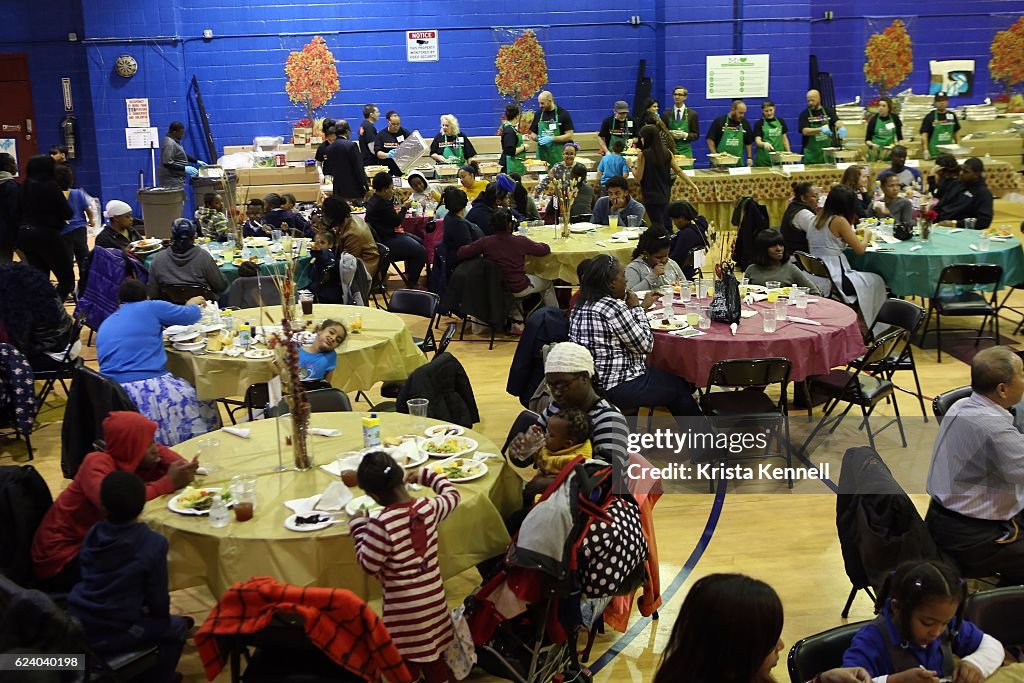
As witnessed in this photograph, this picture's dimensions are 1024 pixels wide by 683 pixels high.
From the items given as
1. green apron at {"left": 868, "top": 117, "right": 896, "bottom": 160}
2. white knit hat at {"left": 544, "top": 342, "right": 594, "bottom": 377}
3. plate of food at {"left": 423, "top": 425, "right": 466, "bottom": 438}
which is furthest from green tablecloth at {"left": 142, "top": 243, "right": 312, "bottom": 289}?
green apron at {"left": 868, "top": 117, "right": 896, "bottom": 160}

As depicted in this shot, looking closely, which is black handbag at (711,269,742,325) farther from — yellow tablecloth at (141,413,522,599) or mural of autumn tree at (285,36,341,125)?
mural of autumn tree at (285,36,341,125)

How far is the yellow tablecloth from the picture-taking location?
3.83 m

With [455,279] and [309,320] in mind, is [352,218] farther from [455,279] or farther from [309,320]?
[309,320]

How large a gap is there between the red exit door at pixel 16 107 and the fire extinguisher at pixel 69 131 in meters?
0.45

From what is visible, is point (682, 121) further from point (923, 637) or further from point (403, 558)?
point (923, 637)

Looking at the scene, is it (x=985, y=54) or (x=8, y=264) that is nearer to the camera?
(x=8, y=264)

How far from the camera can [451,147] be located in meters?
13.3

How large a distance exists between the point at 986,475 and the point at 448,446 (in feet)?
7.05

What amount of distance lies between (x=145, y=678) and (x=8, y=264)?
162 inches

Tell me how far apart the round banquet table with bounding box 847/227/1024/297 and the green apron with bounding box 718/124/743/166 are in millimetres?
5403

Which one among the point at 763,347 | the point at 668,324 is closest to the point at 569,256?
the point at 668,324

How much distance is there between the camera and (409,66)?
16.0m

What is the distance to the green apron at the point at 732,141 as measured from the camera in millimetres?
13781

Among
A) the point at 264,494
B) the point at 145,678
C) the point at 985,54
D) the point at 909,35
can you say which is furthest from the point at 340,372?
the point at 985,54
